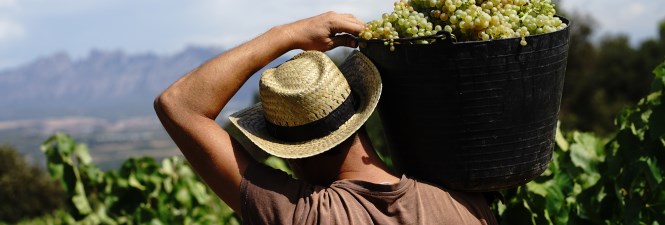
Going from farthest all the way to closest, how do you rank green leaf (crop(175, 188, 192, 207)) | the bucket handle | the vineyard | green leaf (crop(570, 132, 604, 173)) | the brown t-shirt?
1. green leaf (crop(175, 188, 192, 207))
2. green leaf (crop(570, 132, 604, 173))
3. the vineyard
4. the brown t-shirt
5. the bucket handle

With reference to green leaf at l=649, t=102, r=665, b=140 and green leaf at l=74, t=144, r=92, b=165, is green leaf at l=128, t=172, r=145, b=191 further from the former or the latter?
green leaf at l=649, t=102, r=665, b=140

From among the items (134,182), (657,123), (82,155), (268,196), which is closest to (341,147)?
(268,196)

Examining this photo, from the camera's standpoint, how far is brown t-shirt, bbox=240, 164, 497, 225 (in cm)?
236

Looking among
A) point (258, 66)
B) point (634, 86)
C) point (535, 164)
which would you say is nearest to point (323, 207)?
point (258, 66)

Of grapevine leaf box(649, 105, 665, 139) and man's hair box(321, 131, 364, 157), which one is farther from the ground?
man's hair box(321, 131, 364, 157)

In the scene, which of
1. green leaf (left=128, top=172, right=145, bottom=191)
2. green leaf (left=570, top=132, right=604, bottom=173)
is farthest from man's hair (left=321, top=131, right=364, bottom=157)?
green leaf (left=128, top=172, right=145, bottom=191)

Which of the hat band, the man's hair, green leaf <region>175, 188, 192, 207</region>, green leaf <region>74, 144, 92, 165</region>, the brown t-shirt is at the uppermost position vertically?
the hat band

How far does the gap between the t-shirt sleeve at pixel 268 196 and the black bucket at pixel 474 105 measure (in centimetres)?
35

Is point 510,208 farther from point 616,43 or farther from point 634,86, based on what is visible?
point 616,43

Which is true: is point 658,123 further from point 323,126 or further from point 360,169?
point 323,126

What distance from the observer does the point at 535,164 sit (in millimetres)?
2490

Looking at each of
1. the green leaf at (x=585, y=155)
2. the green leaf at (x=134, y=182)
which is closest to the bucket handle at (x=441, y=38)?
the green leaf at (x=585, y=155)

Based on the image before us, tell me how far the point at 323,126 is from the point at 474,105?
0.41 m

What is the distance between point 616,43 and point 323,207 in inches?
1777
